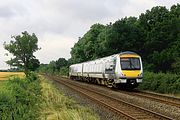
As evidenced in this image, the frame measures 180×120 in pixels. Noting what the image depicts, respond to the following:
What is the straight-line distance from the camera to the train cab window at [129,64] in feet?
106

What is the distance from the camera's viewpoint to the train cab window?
106 feet

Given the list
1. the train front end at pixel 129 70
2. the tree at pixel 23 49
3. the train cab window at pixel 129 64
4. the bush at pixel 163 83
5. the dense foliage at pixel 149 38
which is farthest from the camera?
the tree at pixel 23 49

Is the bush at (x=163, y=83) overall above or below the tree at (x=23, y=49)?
below

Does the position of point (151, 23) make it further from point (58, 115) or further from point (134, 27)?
point (58, 115)

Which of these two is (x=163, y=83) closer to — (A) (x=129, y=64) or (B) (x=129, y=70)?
(B) (x=129, y=70)

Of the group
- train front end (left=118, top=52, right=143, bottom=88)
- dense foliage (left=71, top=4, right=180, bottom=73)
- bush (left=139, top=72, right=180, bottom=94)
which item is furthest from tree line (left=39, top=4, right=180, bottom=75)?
train front end (left=118, top=52, right=143, bottom=88)

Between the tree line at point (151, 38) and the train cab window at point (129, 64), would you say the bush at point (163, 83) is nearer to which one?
the train cab window at point (129, 64)

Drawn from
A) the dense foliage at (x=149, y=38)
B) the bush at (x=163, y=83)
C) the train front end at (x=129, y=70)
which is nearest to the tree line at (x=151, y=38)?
the dense foliage at (x=149, y=38)

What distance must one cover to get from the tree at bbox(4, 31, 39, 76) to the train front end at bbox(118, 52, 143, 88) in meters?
59.0

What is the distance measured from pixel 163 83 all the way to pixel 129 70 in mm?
3306

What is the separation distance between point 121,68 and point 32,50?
2884 inches

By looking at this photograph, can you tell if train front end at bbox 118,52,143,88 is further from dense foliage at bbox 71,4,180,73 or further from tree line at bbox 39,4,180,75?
dense foliage at bbox 71,4,180,73

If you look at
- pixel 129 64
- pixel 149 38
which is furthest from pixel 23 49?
pixel 129 64

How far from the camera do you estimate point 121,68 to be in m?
32.3
